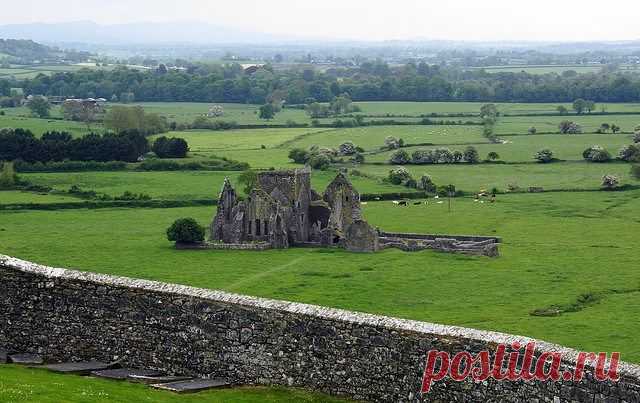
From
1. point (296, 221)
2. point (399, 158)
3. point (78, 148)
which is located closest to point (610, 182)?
point (399, 158)

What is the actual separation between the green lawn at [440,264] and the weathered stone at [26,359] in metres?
23.9

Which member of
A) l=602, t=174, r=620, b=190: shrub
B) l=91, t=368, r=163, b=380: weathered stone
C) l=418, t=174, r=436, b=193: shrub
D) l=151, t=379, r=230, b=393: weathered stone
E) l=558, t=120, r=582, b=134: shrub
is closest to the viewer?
l=151, t=379, r=230, b=393: weathered stone

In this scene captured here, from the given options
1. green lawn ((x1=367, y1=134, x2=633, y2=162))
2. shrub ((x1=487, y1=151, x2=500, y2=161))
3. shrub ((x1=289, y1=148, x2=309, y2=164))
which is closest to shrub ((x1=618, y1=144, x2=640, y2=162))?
green lawn ((x1=367, y1=134, x2=633, y2=162))

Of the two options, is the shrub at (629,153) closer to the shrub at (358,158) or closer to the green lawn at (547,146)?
the green lawn at (547,146)

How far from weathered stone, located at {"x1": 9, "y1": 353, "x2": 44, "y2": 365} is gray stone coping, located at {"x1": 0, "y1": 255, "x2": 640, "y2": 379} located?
53.3 inches

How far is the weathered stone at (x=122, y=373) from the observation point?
19.0 m

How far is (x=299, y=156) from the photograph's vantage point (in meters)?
111

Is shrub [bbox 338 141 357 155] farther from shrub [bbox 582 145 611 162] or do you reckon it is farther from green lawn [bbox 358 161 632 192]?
shrub [bbox 582 145 611 162]

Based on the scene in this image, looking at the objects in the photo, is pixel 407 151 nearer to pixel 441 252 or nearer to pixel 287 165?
pixel 287 165

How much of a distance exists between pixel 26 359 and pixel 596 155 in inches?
3892

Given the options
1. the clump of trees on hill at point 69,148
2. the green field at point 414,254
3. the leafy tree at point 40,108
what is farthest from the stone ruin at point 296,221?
the leafy tree at point 40,108

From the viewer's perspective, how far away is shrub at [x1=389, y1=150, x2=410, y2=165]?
112062 millimetres

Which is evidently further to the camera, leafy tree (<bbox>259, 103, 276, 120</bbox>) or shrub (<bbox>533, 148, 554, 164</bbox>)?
leafy tree (<bbox>259, 103, 276, 120</bbox>)

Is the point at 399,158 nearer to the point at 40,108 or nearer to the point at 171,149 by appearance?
the point at 171,149
